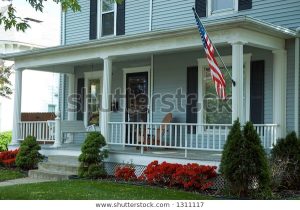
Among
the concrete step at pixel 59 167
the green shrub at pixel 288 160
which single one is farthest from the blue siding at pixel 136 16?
the green shrub at pixel 288 160

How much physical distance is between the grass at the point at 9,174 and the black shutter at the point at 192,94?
4961 mm

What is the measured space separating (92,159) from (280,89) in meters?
4.99

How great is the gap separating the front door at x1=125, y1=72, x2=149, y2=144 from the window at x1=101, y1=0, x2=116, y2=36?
184cm

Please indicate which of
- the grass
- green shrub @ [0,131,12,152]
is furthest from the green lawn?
green shrub @ [0,131,12,152]

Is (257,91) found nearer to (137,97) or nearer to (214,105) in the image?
(214,105)

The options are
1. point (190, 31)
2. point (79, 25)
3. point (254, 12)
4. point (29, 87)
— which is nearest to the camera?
point (190, 31)

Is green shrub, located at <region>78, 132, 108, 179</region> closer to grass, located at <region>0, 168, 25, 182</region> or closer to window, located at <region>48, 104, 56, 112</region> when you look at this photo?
grass, located at <region>0, 168, 25, 182</region>

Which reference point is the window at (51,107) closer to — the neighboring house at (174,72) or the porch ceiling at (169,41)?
the neighboring house at (174,72)

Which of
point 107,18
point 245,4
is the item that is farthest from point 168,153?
point 107,18

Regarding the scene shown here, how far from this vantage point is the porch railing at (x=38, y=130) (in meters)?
14.8

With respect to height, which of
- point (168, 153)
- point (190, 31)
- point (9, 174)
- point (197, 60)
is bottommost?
point (9, 174)

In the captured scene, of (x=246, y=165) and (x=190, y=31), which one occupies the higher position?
(x=190, y=31)

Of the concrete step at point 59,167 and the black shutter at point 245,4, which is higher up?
the black shutter at point 245,4

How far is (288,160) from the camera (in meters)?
10.0
